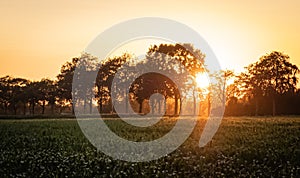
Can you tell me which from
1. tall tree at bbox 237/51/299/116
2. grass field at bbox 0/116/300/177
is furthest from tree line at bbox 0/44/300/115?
grass field at bbox 0/116/300/177

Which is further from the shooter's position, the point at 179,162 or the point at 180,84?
the point at 180,84

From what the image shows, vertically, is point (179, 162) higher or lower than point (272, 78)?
lower

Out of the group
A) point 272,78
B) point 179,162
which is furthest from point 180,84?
point 179,162

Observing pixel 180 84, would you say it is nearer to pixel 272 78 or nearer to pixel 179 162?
pixel 272 78

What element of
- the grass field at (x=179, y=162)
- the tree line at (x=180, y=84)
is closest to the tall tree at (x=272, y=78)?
the tree line at (x=180, y=84)

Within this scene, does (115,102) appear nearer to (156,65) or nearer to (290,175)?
(156,65)

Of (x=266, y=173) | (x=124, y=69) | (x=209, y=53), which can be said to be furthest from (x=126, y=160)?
(x=124, y=69)

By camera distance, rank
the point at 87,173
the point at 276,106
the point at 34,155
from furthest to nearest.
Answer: the point at 276,106 → the point at 34,155 → the point at 87,173

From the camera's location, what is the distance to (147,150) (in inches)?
747

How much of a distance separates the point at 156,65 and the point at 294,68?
97.9ft

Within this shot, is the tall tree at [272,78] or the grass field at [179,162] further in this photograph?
the tall tree at [272,78]

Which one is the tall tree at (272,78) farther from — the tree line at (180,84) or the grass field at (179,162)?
the grass field at (179,162)

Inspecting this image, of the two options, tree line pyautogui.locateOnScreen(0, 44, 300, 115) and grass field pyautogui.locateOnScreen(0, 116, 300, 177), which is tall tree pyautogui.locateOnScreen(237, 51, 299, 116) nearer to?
tree line pyautogui.locateOnScreen(0, 44, 300, 115)

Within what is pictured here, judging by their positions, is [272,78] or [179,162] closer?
[179,162]
